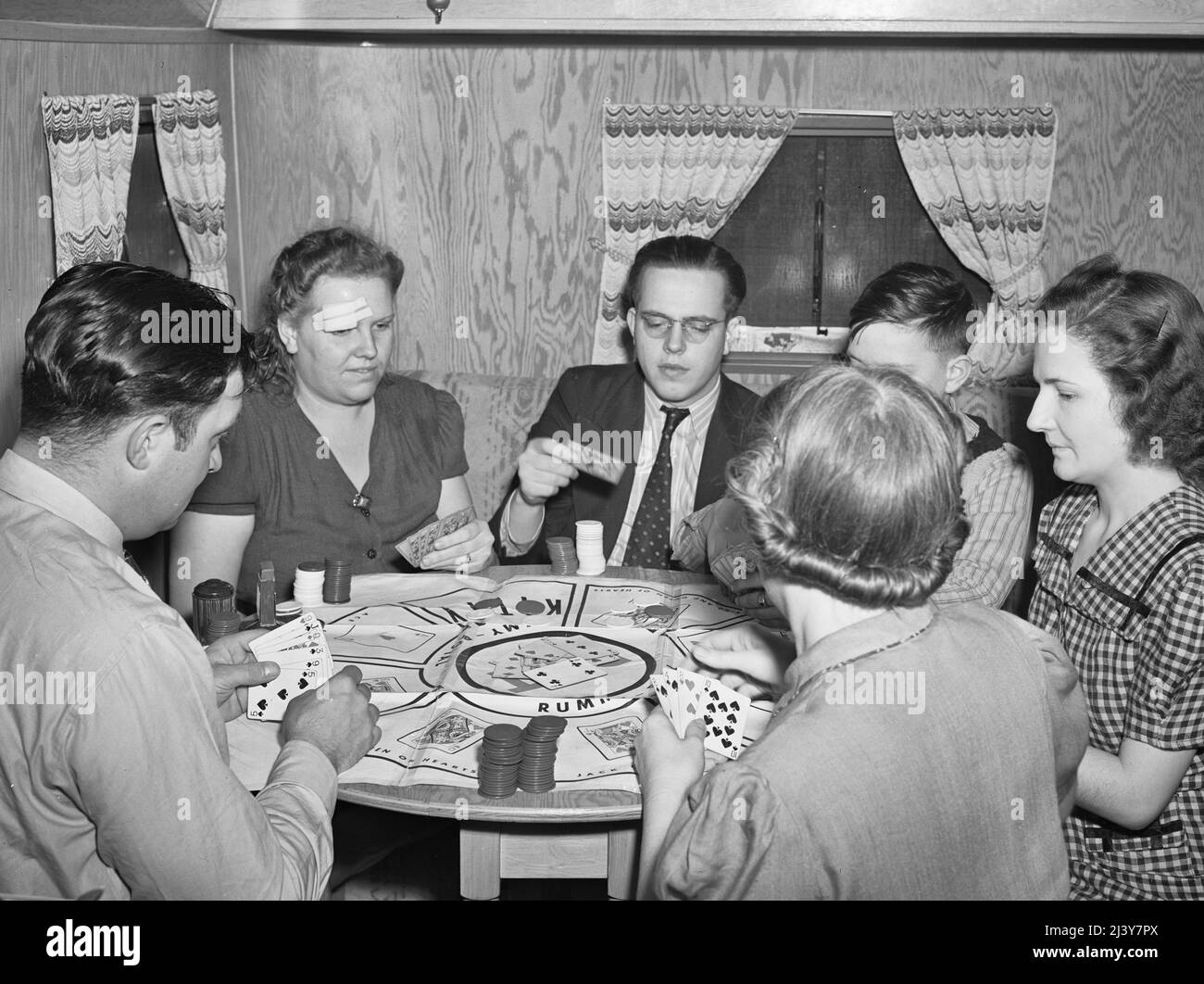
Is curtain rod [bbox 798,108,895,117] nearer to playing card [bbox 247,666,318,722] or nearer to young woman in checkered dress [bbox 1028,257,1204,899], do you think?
young woman in checkered dress [bbox 1028,257,1204,899]

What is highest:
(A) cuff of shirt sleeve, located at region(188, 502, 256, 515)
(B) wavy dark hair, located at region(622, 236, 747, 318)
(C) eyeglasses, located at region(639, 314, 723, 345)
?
(B) wavy dark hair, located at region(622, 236, 747, 318)

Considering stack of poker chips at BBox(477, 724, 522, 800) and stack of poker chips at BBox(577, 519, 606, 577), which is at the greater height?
stack of poker chips at BBox(577, 519, 606, 577)

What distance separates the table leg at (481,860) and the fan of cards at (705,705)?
0.37 m

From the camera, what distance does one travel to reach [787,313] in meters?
5.33

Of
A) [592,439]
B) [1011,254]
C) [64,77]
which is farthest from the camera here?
[1011,254]

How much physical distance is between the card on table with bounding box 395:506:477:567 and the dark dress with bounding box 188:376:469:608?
11.3 inches

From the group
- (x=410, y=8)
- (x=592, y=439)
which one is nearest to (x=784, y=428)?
(x=592, y=439)

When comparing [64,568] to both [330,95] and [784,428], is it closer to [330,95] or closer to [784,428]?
[784,428]

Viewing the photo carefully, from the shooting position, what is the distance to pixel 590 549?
3139mm

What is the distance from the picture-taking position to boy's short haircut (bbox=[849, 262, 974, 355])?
9.46 ft

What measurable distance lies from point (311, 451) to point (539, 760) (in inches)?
62.3

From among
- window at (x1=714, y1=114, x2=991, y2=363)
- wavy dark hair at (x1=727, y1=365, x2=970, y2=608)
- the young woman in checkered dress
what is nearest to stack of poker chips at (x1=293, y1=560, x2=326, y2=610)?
wavy dark hair at (x1=727, y1=365, x2=970, y2=608)

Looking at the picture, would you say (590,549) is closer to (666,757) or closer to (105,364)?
(666,757)

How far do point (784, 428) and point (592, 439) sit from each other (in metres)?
2.13
